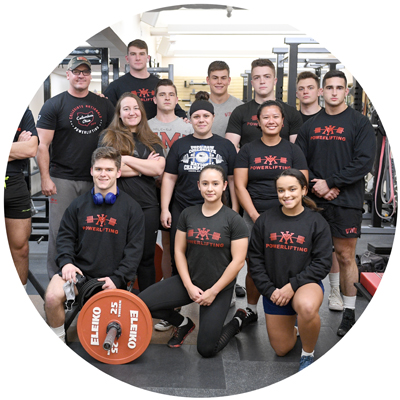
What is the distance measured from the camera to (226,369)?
2.55 metres

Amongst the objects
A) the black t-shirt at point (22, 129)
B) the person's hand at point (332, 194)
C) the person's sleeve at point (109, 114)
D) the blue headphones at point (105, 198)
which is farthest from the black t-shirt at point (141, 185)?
the person's hand at point (332, 194)

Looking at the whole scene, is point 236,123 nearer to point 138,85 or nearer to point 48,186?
point 138,85

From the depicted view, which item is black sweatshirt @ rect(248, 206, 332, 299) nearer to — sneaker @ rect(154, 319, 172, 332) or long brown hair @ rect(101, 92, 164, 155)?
sneaker @ rect(154, 319, 172, 332)

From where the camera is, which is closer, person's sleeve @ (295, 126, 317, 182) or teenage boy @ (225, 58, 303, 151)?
person's sleeve @ (295, 126, 317, 182)

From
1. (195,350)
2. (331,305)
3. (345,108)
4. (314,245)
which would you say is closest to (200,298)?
(195,350)

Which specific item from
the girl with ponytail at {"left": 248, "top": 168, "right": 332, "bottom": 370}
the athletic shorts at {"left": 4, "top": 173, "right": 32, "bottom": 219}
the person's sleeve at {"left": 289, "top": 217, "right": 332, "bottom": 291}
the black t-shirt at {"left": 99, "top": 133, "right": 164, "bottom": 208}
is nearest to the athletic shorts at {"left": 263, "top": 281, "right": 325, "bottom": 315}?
the girl with ponytail at {"left": 248, "top": 168, "right": 332, "bottom": 370}

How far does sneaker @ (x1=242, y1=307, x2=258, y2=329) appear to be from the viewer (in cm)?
309

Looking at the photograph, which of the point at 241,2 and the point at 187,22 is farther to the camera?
the point at 187,22

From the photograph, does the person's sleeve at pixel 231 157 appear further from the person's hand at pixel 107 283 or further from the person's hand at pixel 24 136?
the person's hand at pixel 24 136

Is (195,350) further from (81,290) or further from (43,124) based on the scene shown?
(43,124)

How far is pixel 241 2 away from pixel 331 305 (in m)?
2.34

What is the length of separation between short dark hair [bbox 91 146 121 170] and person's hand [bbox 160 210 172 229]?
0.48m

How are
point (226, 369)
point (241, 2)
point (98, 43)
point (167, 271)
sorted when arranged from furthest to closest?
1. point (98, 43)
2. point (167, 271)
3. point (226, 369)
4. point (241, 2)

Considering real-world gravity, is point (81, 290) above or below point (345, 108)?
below
